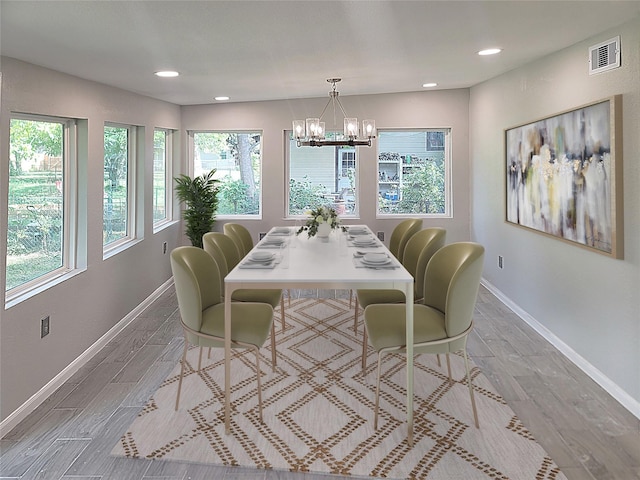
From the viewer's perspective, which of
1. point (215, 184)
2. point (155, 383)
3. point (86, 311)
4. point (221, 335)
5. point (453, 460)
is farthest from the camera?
point (215, 184)

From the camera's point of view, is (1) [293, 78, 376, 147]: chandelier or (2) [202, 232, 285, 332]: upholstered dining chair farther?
(1) [293, 78, 376, 147]: chandelier

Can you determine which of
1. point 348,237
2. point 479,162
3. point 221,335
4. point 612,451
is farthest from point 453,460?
point 479,162

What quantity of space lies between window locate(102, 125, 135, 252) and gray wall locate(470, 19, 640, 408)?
12.3 ft

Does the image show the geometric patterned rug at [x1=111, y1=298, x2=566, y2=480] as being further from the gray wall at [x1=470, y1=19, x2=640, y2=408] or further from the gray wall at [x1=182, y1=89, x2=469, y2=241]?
the gray wall at [x1=182, y1=89, x2=469, y2=241]

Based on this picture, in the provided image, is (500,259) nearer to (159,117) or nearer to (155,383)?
(155,383)

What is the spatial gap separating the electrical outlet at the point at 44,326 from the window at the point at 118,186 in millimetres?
1239

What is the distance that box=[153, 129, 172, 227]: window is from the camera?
563 cm

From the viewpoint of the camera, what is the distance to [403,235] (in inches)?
177

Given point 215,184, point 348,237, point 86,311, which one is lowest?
point 86,311

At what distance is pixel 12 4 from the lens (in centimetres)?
→ 200

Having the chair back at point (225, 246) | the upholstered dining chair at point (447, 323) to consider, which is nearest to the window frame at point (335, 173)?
the chair back at point (225, 246)

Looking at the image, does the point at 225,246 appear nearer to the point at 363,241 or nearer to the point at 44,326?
the point at 363,241

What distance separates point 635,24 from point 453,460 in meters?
2.61

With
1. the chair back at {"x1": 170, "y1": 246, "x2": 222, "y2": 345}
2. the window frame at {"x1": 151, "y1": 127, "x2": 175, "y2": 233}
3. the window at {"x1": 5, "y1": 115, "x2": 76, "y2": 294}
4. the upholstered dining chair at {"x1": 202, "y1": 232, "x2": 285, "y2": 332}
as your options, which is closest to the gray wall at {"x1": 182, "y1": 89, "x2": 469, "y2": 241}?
the window frame at {"x1": 151, "y1": 127, "x2": 175, "y2": 233}
